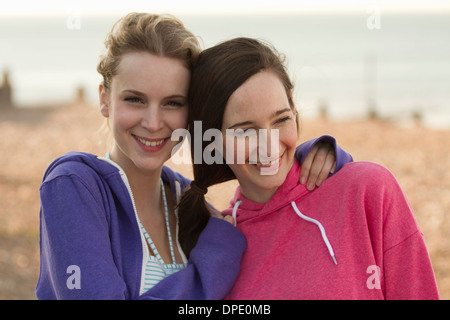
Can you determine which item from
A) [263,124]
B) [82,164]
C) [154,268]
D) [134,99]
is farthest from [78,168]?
[263,124]

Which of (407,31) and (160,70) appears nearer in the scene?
(160,70)

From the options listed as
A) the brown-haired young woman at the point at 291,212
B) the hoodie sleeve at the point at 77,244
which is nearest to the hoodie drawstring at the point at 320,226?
the brown-haired young woman at the point at 291,212

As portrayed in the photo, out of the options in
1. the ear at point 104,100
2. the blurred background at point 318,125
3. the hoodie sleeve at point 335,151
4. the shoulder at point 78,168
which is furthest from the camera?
the blurred background at point 318,125

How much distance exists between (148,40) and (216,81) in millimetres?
349

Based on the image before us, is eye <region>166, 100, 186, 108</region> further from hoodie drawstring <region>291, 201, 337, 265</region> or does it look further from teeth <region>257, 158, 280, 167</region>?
hoodie drawstring <region>291, 201, 337, 265</region>

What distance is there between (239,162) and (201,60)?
489 millimetres

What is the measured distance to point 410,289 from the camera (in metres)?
2.12

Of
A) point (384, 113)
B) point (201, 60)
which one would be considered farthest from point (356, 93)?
point (201, 60)

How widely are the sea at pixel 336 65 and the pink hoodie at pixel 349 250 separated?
683 millimetres

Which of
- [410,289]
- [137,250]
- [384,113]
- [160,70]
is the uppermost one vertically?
[160,70]

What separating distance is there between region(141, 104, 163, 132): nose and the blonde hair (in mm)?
235

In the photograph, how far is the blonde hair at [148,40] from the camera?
242 cm

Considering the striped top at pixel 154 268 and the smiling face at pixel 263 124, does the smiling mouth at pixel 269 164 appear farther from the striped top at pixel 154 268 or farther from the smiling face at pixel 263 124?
the striped top at pixel 154 268

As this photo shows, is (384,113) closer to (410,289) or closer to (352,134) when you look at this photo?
(352,134)
